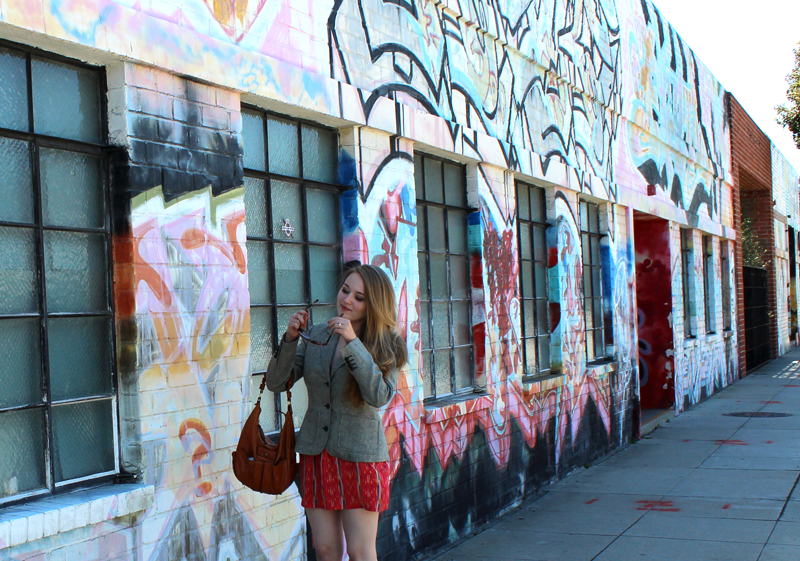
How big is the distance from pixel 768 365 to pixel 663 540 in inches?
654

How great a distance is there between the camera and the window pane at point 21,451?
137 inches

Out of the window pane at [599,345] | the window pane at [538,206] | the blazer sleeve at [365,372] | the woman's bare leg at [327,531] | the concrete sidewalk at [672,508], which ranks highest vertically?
the window pane at [538,206]

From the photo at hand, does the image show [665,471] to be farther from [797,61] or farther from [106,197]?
[797,61]

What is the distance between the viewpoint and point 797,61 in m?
30.8

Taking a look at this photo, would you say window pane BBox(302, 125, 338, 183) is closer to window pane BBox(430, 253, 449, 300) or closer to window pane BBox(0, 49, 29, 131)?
window pane BBox(430, 253, 449, 300)

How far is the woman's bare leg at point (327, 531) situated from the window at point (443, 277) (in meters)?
2.80

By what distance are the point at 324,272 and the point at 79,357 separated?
6.40 ft

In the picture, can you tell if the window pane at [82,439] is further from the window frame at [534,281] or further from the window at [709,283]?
the window at [709,283]

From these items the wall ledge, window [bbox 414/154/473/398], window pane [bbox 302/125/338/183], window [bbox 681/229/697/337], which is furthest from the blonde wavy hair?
window [bbox 681/229/697/337]

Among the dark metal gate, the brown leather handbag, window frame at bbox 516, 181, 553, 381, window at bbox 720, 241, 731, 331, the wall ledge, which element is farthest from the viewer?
the dark metal gate

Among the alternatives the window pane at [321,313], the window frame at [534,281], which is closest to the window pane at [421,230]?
the window pane at [321,313]

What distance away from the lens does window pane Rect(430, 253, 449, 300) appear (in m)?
6.79

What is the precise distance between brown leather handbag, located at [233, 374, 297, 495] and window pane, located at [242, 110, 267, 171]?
5.40 ft

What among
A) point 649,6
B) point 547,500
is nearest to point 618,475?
point 547,500
